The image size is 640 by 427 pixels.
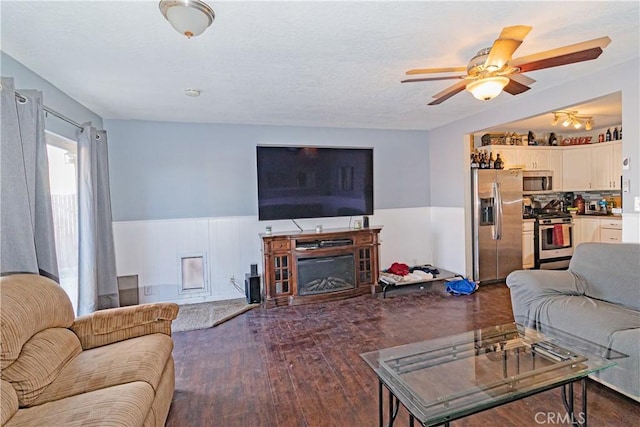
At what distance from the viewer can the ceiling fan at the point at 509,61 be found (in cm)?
178

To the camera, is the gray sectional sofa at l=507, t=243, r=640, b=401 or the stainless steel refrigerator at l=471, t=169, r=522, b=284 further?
the stainless steel refrigerator at l=471, t=169, r=522, b=284

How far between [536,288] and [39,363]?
342 centimetres

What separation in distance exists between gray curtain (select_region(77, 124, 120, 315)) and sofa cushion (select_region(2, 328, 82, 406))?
4.02 feet

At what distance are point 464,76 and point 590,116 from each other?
3.74m

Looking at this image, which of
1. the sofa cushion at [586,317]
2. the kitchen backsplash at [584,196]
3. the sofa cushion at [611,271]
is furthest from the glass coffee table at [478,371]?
the kitchen backsplash at [584,196]

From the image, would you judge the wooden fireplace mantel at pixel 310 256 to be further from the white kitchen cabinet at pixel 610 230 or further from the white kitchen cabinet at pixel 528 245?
the white kitchen cabinet at pixel 610 230

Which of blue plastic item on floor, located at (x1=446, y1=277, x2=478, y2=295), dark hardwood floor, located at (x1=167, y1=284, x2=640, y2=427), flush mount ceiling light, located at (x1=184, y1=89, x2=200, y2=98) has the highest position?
flush mount ceiling light, located at (x1=184, y1=89, x2=200, y2=98)

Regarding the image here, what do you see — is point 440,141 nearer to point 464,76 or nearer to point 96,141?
point 464,76

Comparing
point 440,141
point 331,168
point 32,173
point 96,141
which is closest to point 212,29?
point 32,173

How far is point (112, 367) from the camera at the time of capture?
5.89 ft

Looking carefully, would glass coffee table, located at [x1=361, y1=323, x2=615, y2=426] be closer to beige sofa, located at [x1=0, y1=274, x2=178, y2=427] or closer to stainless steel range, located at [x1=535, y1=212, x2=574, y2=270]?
beige sofa, located at [x1=0, y1=274, x2=178, y2=427]

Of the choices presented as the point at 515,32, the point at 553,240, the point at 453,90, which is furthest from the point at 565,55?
the point at 553,240

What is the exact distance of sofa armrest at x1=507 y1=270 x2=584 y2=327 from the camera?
2756mm

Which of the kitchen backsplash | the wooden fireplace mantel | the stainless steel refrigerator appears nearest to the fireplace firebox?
the wooden fireplace mantel
